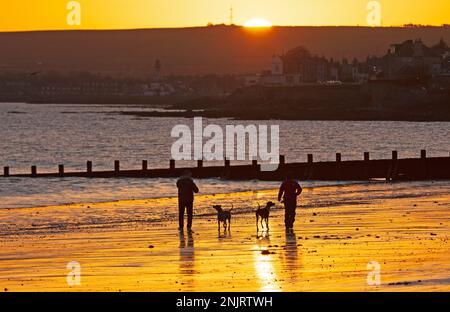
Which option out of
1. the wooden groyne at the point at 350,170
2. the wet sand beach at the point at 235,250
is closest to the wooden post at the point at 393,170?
the wooden groyne at the point at 350,170

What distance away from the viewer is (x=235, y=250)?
24.5 meters

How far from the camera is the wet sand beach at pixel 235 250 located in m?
19.9

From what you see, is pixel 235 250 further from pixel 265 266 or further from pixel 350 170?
pixel 350 170

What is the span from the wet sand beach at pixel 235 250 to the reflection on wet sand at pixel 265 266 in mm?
17

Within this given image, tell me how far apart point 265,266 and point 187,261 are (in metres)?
1.68

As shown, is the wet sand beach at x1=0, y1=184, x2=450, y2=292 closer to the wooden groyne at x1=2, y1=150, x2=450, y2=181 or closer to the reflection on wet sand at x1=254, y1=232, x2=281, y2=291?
the reflection on wet sand at x1=254, y1=232, x2=281, y2=291

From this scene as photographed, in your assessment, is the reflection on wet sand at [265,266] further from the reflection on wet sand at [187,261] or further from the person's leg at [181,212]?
the person's leg at [181,212]

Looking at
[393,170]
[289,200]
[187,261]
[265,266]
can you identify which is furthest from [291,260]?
[393,170]

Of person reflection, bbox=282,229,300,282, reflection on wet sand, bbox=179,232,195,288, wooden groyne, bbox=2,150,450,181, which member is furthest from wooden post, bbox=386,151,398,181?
reflection on wet sand, bbox=179,232,195,288

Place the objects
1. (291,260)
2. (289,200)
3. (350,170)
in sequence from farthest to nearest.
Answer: (350,170)
(289,200)
(291,260)

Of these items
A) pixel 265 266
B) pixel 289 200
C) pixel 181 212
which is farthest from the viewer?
pixel 181 212
